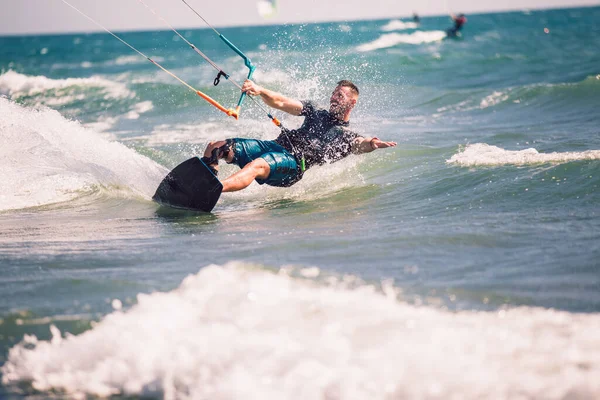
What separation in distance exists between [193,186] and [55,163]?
8.84 feet

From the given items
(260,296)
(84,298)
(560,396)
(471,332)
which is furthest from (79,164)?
(560,396)

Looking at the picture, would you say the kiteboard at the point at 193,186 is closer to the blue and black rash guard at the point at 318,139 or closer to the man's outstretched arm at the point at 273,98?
the man's outstretched arm at the point at 273,98

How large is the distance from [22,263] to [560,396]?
13.3ft

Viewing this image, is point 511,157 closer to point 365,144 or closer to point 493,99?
point 365,144

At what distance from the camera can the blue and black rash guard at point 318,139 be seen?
26.6 ft

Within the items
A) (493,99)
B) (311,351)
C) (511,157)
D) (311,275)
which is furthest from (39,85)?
(311,351)

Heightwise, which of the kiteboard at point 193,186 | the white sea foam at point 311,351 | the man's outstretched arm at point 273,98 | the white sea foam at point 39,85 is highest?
the white sea foam at point 39,85

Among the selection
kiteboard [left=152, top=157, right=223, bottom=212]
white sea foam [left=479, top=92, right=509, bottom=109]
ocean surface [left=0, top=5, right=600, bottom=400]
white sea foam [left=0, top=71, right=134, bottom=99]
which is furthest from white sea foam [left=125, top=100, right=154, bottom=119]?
kiteboard [left=152, top=157, right=223, bottom=212]

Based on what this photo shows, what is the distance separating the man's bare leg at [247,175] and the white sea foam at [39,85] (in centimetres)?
1588

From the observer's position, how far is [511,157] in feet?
29.6

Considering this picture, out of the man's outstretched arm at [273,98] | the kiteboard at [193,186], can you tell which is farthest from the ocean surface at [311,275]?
the man's outstretched arm at [273,98]

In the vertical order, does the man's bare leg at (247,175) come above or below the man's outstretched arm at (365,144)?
below

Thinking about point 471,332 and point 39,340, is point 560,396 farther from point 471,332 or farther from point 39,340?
point 39,340

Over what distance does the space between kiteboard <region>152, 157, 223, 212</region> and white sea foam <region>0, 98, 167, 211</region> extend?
839 mm
